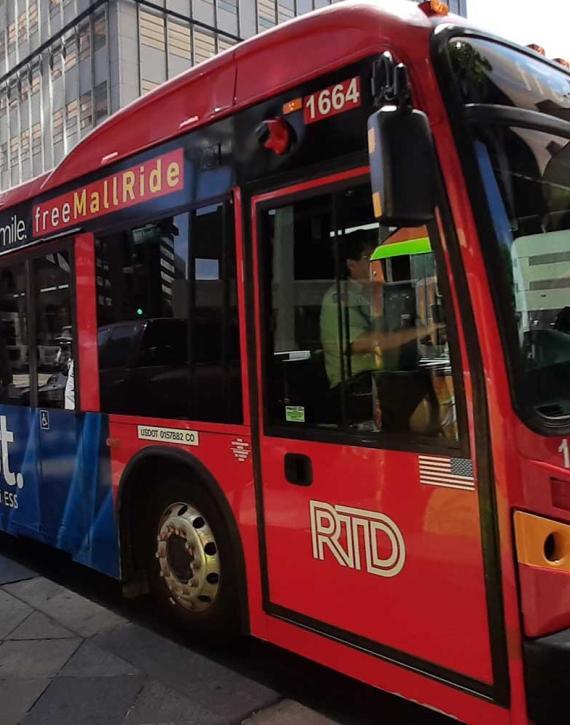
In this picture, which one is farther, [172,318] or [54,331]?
[54,331]

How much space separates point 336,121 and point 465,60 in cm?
53

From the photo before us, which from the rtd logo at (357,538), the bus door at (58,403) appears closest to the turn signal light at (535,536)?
the rtd logo at (357,538)

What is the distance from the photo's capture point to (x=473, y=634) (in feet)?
7.92

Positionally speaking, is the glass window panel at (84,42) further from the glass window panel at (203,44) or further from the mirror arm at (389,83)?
the mirror arm at (389,83)

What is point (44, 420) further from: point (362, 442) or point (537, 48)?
point (537, 48)

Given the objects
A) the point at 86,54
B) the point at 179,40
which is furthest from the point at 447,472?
the point at 86,54

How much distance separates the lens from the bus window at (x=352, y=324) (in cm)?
258

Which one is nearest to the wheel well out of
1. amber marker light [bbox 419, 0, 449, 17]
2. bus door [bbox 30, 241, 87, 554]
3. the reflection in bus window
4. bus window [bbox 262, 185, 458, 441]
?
bus door [bbox 30, 241, 87, 554]

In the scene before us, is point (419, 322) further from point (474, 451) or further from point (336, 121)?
point (336, 121)

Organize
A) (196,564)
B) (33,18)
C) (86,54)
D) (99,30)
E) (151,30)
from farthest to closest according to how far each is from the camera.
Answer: (33,18) < (86,54) < (151,30) < (99,30) < (196,564)

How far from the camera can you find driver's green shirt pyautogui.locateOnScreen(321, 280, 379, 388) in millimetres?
2783

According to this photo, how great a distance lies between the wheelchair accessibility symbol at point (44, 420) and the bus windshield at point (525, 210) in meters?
3.50

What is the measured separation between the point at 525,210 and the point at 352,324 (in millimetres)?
780

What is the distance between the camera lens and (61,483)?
4.69m
